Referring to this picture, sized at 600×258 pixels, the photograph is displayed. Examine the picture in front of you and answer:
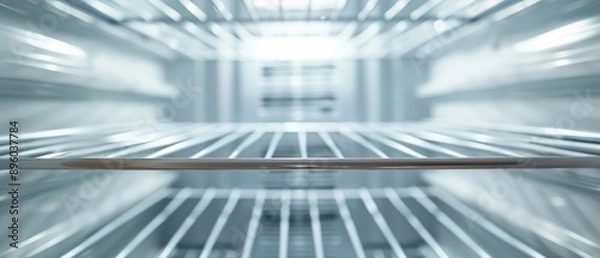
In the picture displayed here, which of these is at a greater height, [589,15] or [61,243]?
[589,15]

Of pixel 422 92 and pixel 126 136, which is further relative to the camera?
pixel 422 92

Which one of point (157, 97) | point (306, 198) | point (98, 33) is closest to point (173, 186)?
point (157, 97)

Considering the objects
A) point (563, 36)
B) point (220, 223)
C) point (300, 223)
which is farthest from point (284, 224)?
point (563, 36)

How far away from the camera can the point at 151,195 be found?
1.18 m

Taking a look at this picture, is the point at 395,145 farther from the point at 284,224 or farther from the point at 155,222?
the point at 155,222

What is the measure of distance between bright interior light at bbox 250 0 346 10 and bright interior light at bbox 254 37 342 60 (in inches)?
5.4

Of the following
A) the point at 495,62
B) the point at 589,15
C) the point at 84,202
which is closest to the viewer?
the point at 589,15

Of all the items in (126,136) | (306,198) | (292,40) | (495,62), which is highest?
(292,40)

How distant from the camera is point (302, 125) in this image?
4.18 ft

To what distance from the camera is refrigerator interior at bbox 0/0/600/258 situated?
68 cm

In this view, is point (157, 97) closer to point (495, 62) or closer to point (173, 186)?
point (173, 186)

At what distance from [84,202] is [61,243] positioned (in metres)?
0.10

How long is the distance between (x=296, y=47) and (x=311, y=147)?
27cm

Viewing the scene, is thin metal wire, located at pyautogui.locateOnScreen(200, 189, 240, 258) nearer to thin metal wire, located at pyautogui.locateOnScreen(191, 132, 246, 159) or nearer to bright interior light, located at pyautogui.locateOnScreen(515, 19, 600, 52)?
thin metal wire, located at pyautogui.locateOnScreen(191, 132, 246, 159)
